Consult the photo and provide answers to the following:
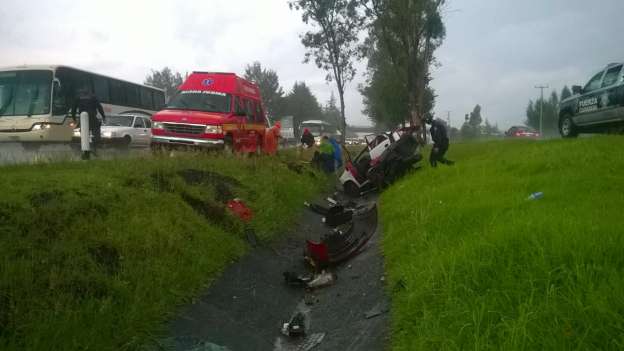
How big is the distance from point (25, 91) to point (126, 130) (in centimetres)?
355

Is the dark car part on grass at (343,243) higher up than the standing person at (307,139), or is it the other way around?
the standing person at (307,139)

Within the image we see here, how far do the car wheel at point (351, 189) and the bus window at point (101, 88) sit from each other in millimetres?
11841

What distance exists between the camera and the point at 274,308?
5.57 meters

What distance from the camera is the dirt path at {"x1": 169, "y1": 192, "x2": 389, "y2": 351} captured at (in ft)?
14.6

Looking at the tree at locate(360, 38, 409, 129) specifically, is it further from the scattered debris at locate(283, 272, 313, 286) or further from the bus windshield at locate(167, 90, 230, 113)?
the scattered debris at locate(283, 272, 313, 286)

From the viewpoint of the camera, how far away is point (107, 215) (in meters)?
5.45

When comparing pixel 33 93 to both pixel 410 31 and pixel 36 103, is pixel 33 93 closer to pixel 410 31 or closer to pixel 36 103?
pixel 36 103

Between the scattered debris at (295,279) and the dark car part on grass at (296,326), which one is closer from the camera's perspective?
the dark car part on grass at (296,326)

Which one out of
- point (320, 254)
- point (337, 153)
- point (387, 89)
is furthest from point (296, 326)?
point (387, 89)

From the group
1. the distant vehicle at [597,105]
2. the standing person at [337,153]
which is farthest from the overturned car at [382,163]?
the distant vehicle at [597,105]

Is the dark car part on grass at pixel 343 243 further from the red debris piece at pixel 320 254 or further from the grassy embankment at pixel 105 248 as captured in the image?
the grassy embankment at pixel 105 248

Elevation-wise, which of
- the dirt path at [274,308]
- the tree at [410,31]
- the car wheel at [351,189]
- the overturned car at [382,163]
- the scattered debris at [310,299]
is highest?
the tree at [410,31]

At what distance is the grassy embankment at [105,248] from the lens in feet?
11.8

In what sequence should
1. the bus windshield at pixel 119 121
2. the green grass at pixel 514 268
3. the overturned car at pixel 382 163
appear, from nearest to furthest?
the green grass at pixel 514 268 < the overturned car at pixel 382 163 < the bus windshield at pixel 119 121
